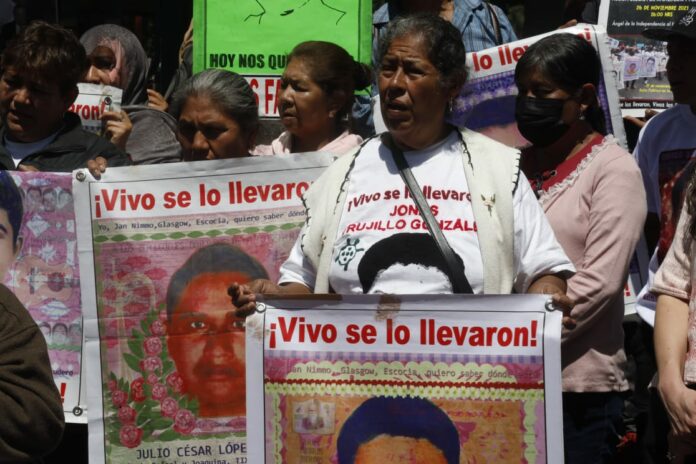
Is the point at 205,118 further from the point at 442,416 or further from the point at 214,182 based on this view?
the point at 442,416

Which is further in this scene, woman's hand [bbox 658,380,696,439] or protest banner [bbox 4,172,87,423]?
protest banner [bbox 4,172,87,423]

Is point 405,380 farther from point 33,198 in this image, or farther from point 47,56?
point 47,56

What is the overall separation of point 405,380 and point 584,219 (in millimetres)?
1083

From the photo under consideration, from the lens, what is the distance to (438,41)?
13.4 ft

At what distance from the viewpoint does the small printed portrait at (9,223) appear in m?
5.00

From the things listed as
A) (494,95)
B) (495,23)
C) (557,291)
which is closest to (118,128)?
(494,95)

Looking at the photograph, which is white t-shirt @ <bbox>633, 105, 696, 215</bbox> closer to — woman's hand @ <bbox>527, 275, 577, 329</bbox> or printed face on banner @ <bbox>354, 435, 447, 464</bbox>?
woman's hand @ <bbox>527, 275, 577, 329</bbox>

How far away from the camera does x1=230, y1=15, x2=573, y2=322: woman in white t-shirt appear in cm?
380

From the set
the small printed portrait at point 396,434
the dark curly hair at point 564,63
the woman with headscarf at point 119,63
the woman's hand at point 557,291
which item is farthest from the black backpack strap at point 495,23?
the small printed portrait at point 396,434

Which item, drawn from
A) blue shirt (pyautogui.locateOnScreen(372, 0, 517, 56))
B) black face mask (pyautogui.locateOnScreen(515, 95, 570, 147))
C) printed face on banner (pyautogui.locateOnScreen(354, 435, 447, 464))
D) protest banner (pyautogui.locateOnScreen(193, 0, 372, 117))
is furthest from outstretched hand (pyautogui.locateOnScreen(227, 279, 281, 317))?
blue shirt (pyautogui.locateOnScreen(372, 0, 517, 56))

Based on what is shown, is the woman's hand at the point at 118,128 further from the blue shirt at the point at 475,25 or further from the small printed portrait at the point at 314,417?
the small printed portrait at the point at 314,417

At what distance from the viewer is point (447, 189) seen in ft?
12.7

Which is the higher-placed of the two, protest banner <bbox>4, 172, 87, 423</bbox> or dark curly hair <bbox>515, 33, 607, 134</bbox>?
dark curly hair <bbox>515, 33, 607, 134</bbox>

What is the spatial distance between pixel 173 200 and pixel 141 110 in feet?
4.94
